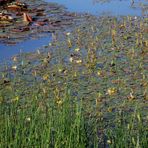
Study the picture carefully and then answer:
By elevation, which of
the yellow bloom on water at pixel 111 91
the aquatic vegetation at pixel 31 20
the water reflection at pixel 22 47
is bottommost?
the yellow bloom on water at pixel 111 91

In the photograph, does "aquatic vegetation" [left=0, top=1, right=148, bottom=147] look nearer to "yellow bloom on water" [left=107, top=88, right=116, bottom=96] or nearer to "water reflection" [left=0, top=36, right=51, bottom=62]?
"yellow bloom on water" [left=107, top=88, right=116, bottom=96]

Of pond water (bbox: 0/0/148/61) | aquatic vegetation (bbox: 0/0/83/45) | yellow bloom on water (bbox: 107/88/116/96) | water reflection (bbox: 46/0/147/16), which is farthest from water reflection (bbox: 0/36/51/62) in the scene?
water reflection (bbox: 46/0/147/16)

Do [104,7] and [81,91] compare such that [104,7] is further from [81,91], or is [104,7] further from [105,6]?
[81,91]

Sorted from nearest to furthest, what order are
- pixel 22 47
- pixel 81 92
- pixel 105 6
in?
pixel 81 92 < pixel 22 47 < pixel 105 6

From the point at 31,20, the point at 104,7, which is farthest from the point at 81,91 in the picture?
the point at 104,7

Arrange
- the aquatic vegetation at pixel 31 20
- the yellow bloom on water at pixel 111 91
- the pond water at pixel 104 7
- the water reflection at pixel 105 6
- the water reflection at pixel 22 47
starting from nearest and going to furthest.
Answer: the yellow bloom on water at pixel 111 91
the water reflection at pixel 22 47
the aquatic vegetation at pixel 31 20
the pond water at pixel 104 7
the water reflection at pixel 105 6

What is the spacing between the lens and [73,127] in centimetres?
516

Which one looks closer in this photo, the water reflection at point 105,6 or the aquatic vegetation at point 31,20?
the aquatic vegetation at point 31,20

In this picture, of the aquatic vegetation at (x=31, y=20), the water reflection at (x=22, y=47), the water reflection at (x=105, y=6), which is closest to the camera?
the water reflection at (x=22, y=47)

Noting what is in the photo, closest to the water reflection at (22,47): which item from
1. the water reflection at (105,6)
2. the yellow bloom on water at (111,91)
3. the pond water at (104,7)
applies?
the pond water at (104,7)

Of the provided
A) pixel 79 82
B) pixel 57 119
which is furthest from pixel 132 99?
pixel 57 119

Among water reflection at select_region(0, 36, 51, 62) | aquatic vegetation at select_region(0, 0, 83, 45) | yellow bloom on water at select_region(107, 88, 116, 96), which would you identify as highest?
aquatic vegetation at select_region(0, 0, 83, 45)

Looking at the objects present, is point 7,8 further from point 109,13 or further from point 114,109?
point 114,109

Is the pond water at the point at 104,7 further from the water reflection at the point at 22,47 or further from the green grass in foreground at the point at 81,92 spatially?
the green grass in foreground at the point at 81,92
